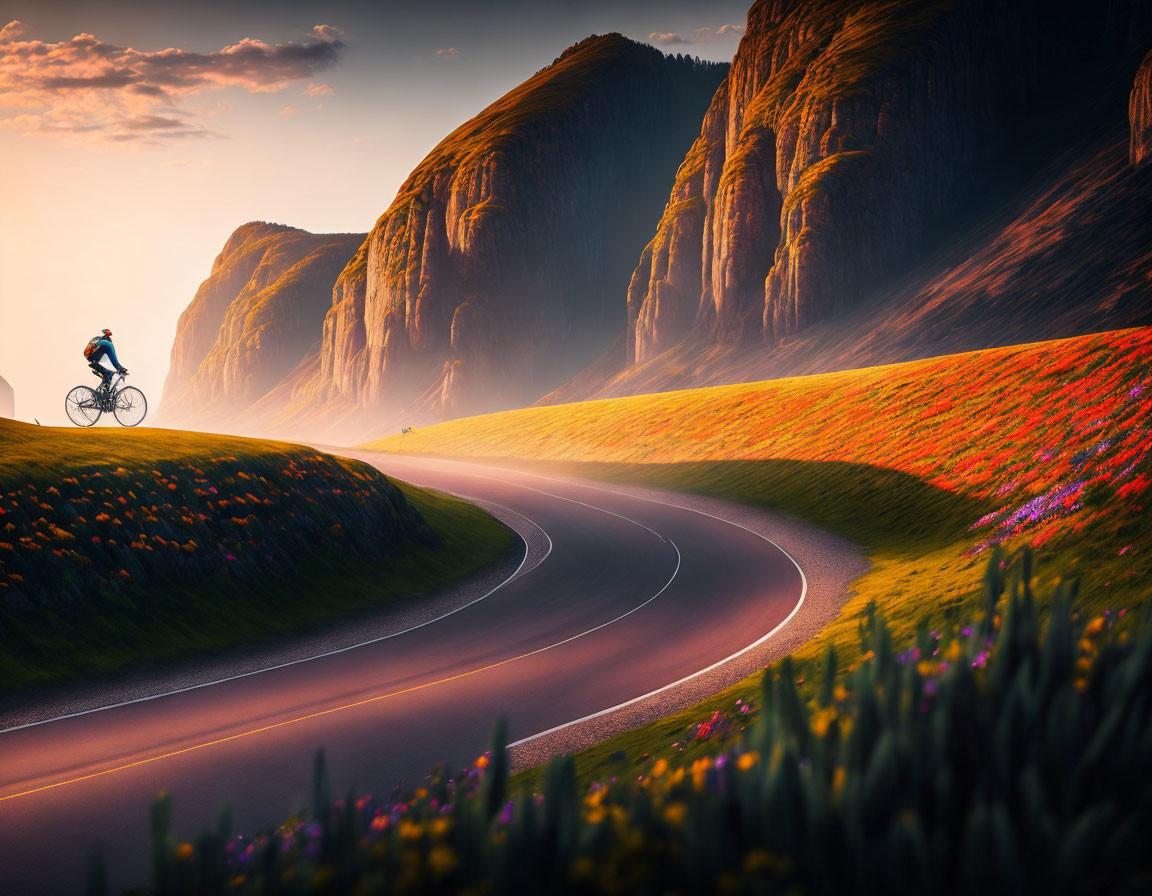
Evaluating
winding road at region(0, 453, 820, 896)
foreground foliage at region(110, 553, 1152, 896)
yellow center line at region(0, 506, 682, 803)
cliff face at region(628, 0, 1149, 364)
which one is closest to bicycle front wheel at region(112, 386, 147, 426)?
winding road at region(0, 453, 820, 896)

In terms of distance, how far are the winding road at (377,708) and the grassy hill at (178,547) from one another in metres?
2.74

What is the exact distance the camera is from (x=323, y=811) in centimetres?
455

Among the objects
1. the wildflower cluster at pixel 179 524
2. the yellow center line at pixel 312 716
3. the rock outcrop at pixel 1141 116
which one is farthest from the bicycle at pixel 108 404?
the rock outcrop at pixel 1141 116

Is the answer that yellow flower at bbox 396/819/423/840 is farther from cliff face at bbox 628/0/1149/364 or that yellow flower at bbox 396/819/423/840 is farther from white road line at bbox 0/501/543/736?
cliff face at bbox 628/0/1149/364

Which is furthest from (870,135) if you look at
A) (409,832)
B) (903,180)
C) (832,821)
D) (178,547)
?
(409,832)

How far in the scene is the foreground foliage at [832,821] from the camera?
13.0 feet

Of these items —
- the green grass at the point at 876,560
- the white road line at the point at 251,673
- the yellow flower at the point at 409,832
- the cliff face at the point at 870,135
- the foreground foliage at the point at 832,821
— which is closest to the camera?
the foreground foliage at the point at 832,821

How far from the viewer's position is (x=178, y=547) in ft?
70.3

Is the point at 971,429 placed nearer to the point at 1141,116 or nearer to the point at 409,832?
the point at 409,832

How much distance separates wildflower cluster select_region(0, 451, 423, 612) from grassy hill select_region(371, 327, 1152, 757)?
13.9 m

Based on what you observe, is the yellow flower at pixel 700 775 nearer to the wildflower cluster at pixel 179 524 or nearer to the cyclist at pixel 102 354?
the wildflower cluster at pixel 179 524

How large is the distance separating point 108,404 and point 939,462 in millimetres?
34518

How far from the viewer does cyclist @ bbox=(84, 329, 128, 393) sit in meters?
28.0

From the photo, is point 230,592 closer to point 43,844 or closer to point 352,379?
point 43,844
